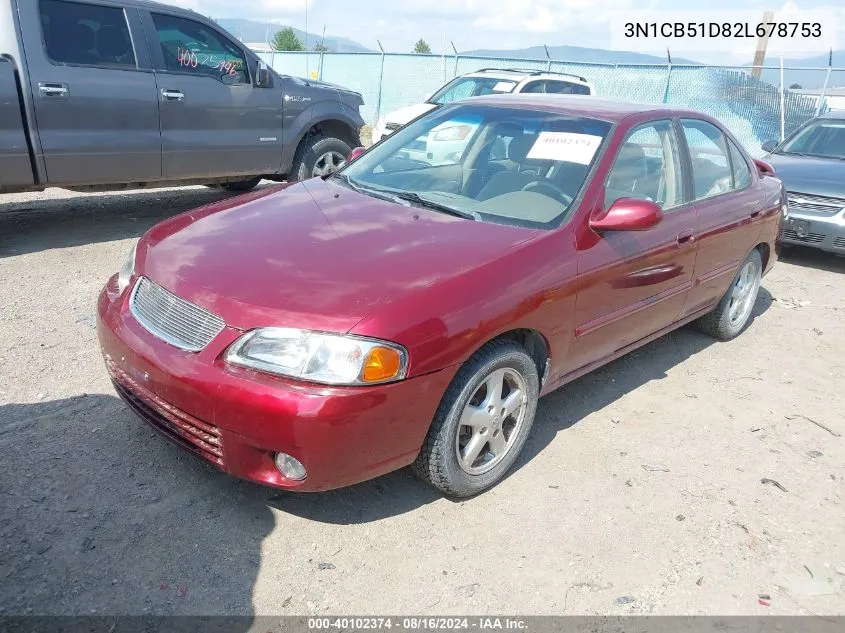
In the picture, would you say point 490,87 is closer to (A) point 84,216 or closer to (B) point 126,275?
Answer: (A) point 84,216

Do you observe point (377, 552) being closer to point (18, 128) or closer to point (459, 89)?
point (18, 128)

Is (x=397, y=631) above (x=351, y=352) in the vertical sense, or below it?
below

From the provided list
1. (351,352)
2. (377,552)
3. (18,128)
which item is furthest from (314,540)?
(18,128)

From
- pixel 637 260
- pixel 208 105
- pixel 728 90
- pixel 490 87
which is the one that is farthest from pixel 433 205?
pixel 728 90

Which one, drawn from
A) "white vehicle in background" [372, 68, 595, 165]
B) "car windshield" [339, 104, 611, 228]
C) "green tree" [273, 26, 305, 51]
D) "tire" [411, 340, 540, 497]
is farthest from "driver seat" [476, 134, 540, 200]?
"green tree" [273, 26, 305, 51]

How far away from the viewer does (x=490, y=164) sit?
380 cm

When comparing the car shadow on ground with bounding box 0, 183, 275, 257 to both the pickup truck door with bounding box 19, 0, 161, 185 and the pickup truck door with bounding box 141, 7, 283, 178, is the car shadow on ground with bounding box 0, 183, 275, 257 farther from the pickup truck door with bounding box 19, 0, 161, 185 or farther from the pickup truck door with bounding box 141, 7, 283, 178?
the pickup truck door with bounding box 19, 0, 161, 185

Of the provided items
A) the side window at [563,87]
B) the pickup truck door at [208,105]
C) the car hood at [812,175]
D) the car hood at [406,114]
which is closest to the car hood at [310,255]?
the pickup truck door at [208,105]

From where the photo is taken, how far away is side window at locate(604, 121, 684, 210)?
3.66 m

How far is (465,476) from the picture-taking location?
2.97 meters

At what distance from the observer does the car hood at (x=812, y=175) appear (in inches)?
283

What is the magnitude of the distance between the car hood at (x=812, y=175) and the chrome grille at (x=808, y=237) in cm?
42

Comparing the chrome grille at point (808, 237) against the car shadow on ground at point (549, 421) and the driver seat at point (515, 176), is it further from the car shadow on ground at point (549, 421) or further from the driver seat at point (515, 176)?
the driver seat at point (515, 176)

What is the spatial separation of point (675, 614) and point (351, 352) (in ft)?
4.98
